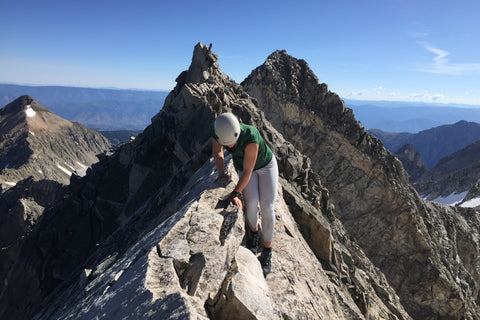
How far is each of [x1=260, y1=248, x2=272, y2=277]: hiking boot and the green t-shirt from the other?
2.64m

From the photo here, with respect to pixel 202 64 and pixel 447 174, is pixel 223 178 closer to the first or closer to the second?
pixel 202 64

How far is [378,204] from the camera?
46.5m

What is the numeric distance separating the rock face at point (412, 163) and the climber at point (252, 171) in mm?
200465

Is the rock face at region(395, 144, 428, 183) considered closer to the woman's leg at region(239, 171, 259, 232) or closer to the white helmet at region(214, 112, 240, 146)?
the woman's leg at region(239, 171, 259, 232)

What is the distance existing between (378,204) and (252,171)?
45.0 meters

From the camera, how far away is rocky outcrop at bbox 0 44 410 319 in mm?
6027

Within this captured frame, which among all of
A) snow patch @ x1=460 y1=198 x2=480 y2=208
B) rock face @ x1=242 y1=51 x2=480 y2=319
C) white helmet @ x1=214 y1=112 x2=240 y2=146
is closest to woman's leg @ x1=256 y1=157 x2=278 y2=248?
white helmet @ x1=214 y1=112 x2=240 y2=146

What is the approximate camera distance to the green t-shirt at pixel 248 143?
→ 7500mm

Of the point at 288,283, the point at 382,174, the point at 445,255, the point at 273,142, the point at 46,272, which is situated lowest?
the point at 445,255

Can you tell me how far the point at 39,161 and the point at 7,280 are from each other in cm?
16780

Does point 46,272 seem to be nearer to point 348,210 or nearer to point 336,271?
point 336,271

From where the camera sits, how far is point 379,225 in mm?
44625

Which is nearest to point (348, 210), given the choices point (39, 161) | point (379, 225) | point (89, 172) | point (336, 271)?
point (379, 225)

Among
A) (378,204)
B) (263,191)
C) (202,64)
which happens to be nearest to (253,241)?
(263,191)
